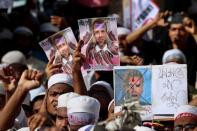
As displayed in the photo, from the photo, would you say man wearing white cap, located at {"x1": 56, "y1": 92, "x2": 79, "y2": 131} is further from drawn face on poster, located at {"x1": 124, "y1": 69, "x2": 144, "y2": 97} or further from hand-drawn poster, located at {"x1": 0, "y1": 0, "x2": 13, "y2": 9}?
hand-drawn poster, located at {"x1": 0, "y1": 0, "x2": 13, "y2": 9}

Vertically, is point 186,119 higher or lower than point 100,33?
lower

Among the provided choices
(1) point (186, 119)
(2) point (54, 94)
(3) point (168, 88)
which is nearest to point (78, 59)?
(2) point (54, 94)

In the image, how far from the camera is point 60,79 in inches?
356

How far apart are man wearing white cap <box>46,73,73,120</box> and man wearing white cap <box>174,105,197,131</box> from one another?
1.21 meters

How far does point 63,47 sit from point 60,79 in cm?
63

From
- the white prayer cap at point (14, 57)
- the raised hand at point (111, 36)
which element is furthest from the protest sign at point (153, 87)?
the white prayer cap at point (14, 57)

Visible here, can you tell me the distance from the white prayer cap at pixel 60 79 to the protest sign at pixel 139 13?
453cm

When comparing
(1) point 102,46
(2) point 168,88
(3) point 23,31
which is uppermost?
(3) point 23,31

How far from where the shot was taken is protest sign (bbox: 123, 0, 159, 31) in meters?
13.6

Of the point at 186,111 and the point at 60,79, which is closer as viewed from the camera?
the point at 186,111

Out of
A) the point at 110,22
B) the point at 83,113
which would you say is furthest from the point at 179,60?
the point at 83,113

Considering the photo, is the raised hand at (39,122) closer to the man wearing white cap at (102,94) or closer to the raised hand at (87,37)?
the man wearing white cap at (102,94)

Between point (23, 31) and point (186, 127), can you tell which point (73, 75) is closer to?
point (186, 127)

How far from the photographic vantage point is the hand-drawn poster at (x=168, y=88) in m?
8.88
